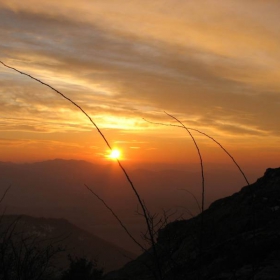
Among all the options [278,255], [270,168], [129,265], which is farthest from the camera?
[270,168]

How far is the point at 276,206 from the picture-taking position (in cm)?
1161

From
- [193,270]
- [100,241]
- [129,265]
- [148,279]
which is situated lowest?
[100,241]

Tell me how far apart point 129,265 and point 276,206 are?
821 cm

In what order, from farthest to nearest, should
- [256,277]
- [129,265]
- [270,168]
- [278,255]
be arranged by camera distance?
[270,168] < [129,265] < [278,255] < [256,277]

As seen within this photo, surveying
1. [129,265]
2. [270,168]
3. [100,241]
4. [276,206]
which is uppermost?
[270,168]

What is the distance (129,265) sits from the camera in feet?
55.9

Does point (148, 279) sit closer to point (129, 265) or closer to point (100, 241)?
point (129, 265)

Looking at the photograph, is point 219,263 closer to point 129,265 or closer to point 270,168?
point 129,265

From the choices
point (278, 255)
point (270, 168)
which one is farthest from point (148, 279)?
point (270, 168)

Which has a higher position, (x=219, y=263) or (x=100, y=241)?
(x=219, y=263)

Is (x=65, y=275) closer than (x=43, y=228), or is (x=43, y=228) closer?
(x=65, y=275)

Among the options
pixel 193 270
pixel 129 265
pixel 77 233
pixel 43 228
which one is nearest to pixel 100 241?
pixel 77 233

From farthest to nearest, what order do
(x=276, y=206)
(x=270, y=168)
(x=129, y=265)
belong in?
1. (x=270, y=168)
2. (x=129, y=265)
3. (x=276, y=206)

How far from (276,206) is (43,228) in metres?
136
